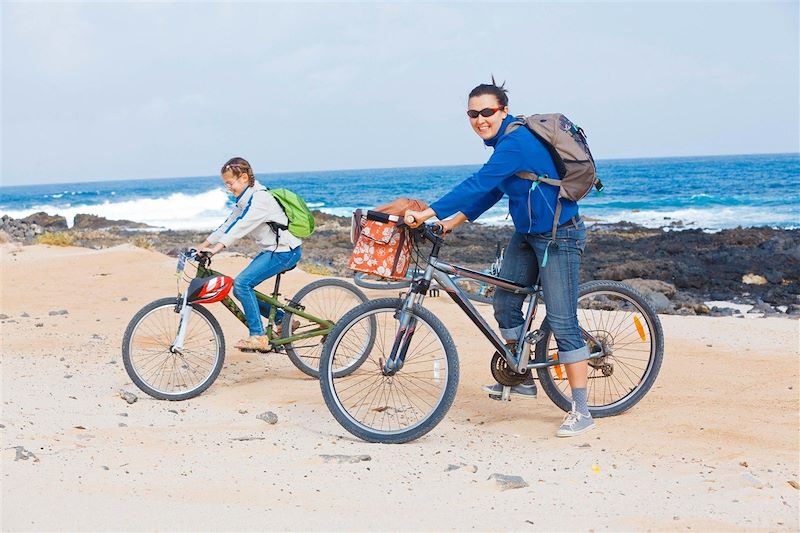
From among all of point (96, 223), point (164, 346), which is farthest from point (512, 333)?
point (96, 223)

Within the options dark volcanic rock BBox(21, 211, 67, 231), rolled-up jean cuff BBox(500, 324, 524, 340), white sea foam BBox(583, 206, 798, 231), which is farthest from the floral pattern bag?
dark volcanic rock BBox(21, 211, 67, 231)

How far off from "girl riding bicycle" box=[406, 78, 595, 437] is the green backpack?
6.54 ft

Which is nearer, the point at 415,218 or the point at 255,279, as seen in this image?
the point at 415,218

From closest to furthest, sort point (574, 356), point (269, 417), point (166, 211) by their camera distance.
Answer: point (574, 356), point (269, 417), point (166, 211)

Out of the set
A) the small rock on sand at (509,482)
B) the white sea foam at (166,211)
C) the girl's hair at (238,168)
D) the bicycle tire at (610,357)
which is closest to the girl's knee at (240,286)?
the girl's hair at (238,168)

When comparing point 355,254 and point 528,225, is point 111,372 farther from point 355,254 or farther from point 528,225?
point 528,225

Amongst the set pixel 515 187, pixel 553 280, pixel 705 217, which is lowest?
pixel 705 217

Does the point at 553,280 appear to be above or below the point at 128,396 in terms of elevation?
above

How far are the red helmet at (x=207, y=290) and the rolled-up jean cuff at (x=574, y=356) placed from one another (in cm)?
274

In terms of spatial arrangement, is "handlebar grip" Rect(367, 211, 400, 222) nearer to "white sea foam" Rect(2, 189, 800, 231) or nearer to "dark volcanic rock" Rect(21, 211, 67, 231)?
"white sea foam" Rect(2, 189, 800, 231)

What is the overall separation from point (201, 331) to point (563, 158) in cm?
330

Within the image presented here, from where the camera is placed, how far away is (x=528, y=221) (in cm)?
539

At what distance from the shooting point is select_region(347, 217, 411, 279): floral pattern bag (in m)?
5.18

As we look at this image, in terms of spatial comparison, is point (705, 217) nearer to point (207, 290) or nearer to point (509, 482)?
point (207, 290)
